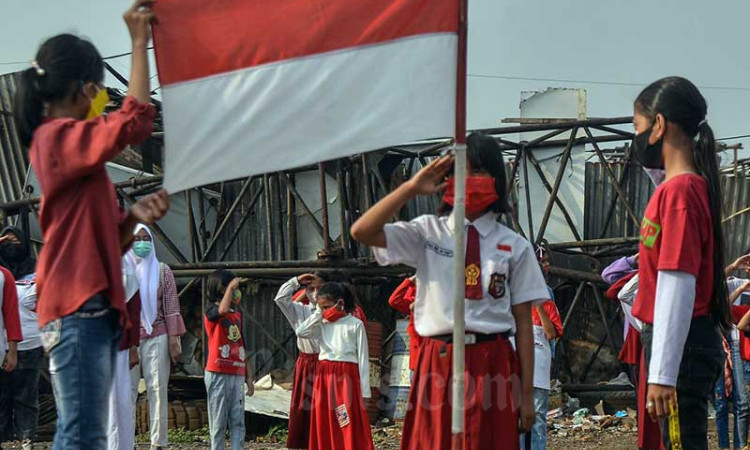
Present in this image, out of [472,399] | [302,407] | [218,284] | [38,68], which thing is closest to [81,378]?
[38,68]

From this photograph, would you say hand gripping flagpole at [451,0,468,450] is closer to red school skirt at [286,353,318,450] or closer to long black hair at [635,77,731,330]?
long black hair at [635,77,731,330]

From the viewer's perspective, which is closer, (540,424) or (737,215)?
(540,424)

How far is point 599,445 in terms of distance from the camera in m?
12.1

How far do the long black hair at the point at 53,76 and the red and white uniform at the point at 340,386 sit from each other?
6730 mm

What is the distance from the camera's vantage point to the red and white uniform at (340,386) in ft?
33.9

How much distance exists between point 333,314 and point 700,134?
634cm

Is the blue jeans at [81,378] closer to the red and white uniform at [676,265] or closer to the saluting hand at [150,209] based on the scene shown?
the saluting hand at [150,209]

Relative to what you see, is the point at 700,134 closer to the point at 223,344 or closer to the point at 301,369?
the point at 223,344

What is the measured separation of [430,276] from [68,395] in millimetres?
1690

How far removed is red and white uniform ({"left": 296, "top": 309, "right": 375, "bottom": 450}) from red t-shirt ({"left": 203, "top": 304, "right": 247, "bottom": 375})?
787 millimetres

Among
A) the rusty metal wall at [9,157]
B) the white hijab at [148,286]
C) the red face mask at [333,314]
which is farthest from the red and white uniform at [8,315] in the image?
the rusty metal wall at [9,157]

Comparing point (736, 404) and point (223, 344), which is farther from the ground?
point (223, 344)

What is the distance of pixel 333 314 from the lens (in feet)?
34.0

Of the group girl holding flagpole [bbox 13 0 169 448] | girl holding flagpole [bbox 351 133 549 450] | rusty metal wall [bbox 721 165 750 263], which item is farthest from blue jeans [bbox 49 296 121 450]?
rusty metal wall [bbox 721 165 750 263]
